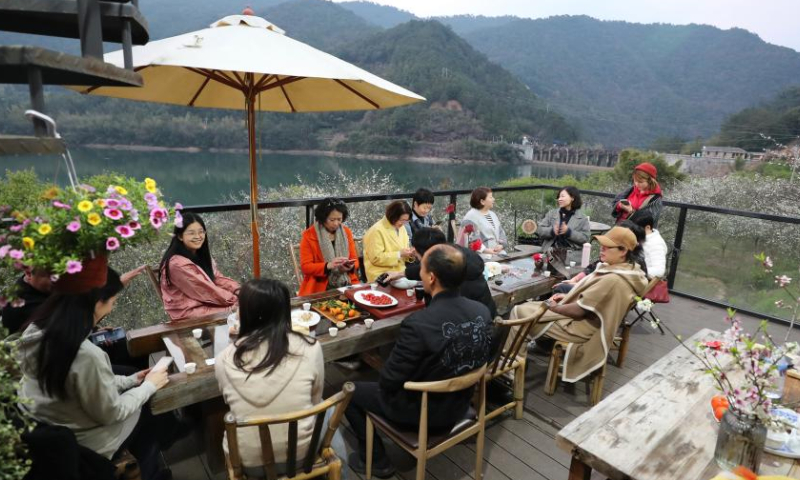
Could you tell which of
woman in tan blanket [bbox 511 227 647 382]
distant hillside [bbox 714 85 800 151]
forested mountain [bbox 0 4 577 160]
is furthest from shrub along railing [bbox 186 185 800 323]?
distant hillside [bbox 714 85 800 151]

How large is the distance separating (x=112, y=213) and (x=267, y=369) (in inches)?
27.2

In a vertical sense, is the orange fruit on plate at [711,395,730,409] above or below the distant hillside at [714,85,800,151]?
below

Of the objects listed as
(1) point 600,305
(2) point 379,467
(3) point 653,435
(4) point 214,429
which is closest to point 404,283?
(2) point 379,467

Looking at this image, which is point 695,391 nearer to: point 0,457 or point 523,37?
point 0,457

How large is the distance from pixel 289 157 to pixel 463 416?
29.1m

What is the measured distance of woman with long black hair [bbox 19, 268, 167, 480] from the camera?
1.36 m

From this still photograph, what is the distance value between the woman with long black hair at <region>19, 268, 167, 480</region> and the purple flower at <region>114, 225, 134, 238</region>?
0.27m

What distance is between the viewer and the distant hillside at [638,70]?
5859 centimetres

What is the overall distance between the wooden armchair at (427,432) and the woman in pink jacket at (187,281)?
1138 millimetres

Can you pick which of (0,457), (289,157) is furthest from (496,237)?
(289,157)

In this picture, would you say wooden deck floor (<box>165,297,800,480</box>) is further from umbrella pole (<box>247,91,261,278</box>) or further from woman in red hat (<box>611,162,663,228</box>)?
woman in red hat (<box>611,162,663,228</box>)

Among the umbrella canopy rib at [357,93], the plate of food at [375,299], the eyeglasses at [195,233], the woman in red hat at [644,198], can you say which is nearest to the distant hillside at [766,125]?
the woman in red hat at [644,198]

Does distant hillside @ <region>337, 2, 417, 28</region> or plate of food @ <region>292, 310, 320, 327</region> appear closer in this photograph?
plate of food @ <region>292, 310, 320, 327</region>

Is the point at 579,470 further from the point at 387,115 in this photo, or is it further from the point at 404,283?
the point at 387,115
